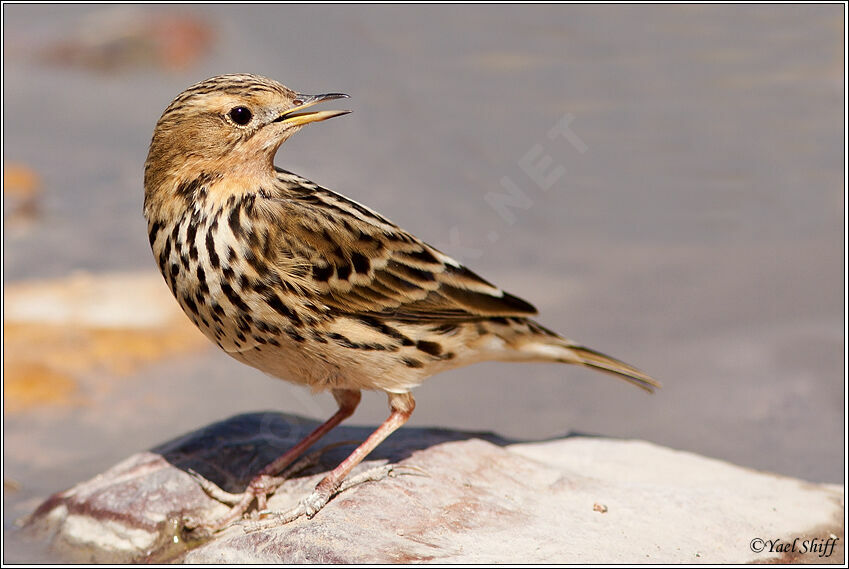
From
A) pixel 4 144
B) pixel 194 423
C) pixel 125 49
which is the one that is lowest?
pixel 194 423

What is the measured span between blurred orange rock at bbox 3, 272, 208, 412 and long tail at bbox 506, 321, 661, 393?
472 centimetres

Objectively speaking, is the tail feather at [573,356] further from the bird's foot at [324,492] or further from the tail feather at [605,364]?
the bird's foot at [324,492]

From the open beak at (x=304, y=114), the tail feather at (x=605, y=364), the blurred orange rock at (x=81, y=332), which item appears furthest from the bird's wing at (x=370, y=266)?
the blurred orange rock at (x=81, y=332)

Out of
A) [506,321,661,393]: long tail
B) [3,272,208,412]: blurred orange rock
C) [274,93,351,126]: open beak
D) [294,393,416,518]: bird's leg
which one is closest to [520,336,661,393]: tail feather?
[506,321,661,393]: long tail

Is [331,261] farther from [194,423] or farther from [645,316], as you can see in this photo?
[645,316]

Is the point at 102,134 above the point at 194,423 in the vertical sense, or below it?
above

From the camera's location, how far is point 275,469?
6387 millimetres

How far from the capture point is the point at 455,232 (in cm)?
1191

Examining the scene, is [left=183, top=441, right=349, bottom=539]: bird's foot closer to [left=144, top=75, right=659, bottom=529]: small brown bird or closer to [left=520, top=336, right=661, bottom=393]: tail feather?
[left=144, top=75, right=659, bottom=529]: small brown bird

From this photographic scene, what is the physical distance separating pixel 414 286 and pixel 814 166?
7.74 meters

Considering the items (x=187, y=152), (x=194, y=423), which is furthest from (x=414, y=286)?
(x=194, y=423)

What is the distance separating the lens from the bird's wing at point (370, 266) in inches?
232

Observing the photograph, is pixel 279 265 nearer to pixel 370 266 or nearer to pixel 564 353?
pixel 370 266

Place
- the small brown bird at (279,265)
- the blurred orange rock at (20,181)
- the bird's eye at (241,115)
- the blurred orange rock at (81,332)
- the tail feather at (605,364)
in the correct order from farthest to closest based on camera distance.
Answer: the blurred orange rock at (20,181) < the blurred orange rock at (81,332) < the tail feather at (605,364) < the bird's eye at (241,115) < the small brown bird at (279,265)
